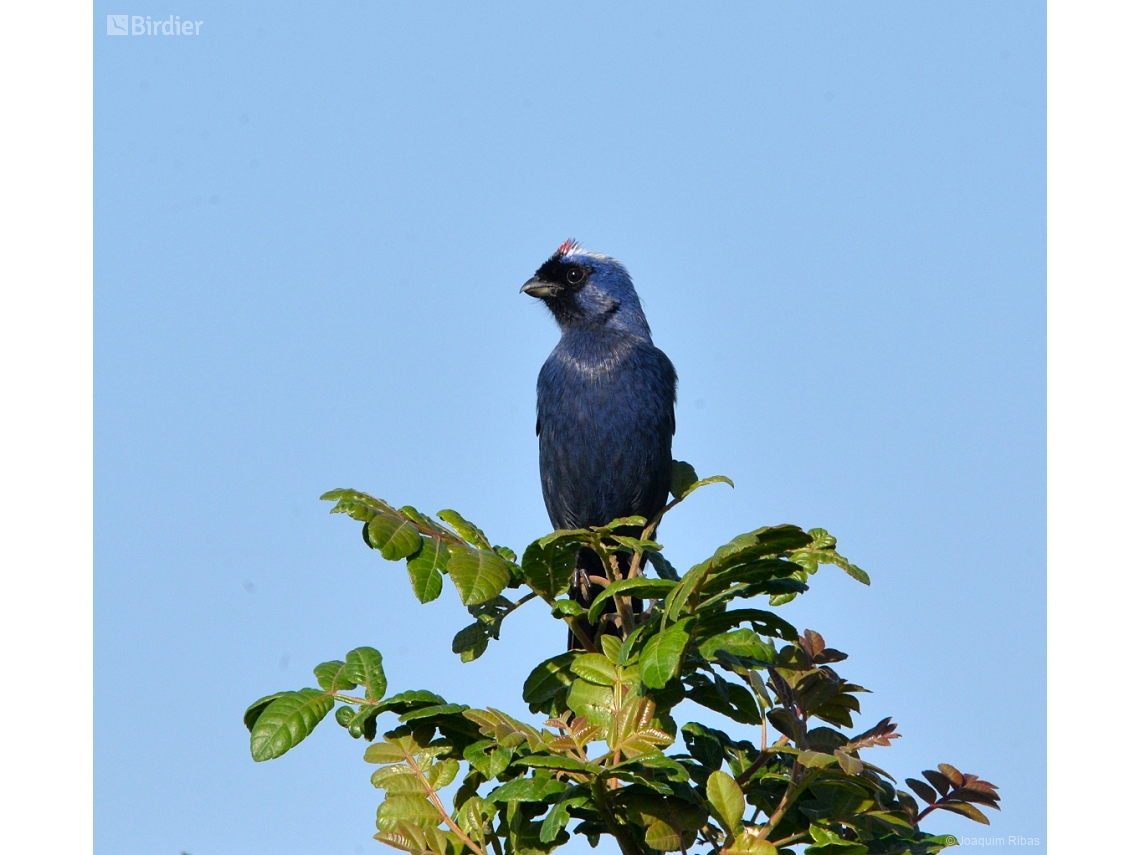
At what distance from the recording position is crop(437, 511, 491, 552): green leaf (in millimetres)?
3377

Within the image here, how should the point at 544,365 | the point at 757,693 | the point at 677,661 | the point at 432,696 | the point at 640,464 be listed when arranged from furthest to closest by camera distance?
the point at 544,365
the point at 640,464
the point at 757,693
the point at 432,696
the point at 677,661

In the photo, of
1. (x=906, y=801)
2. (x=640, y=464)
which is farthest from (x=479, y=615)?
(x=640, y=464)

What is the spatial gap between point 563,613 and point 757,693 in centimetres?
57

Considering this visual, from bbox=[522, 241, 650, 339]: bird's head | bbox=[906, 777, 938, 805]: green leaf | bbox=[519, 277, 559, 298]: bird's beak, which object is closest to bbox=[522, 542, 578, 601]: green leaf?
bbox=[906, 777, 938, 805]: green leaf

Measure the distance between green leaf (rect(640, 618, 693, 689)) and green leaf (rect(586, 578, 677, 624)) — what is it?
0.15 m

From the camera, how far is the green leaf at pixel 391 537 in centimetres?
313

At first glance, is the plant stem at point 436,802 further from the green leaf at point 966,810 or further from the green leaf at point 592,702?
the green leaf at point 966,810

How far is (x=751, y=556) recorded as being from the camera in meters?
2.96

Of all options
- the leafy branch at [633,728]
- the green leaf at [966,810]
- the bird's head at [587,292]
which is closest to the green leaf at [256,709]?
the leafy branch at [633,728]

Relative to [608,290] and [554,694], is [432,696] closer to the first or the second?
[554,694]

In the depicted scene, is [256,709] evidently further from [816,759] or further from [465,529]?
[816,759]

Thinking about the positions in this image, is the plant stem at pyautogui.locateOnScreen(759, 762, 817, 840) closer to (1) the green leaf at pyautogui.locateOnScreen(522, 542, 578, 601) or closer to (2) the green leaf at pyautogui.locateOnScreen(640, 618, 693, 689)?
(2) the green leaf at pyautogui.locateOnScreen(640, 618, 693, 689)

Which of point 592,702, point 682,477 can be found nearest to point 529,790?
point 592,702

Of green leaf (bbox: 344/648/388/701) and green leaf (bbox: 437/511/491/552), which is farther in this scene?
green leaf (bbox: 437/511/491/552)
